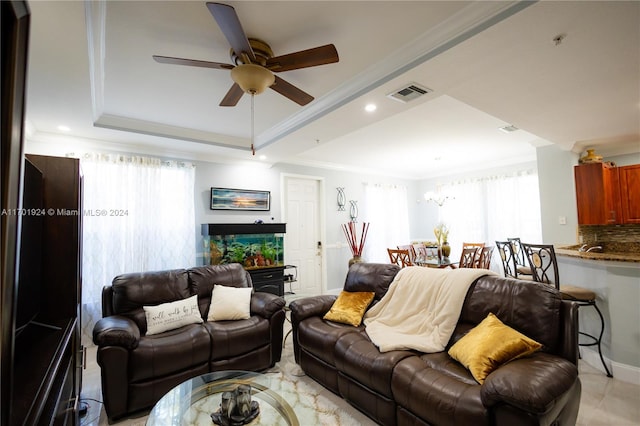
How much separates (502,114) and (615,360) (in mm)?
2371

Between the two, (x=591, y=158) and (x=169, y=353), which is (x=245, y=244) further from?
(x=591, y=158)

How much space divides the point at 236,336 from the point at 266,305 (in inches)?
15.7

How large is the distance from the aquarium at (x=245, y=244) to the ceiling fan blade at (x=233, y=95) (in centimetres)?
213

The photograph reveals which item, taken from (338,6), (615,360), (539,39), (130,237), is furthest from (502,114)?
(130,237)

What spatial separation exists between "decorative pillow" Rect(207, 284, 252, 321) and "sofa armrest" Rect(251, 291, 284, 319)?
0.06 metres

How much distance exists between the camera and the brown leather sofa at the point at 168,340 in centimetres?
208

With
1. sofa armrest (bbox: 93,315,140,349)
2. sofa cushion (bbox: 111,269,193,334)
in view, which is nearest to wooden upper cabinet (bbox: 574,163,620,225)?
sofa cushion (bbox: 111,269,193,334)

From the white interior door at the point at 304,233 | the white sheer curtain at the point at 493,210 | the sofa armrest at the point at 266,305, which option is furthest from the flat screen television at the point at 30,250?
the white sheer curtain at the point at 493,210

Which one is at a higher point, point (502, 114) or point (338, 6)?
point (338, 6)

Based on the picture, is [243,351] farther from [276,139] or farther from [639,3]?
[639,3]

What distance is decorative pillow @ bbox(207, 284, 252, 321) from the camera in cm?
281

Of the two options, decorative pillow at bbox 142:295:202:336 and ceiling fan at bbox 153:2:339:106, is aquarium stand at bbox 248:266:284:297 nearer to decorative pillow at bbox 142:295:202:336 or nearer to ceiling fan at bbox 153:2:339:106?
decorative pillow at bbox 142:295:202:336

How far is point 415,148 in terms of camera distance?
4.88 metres

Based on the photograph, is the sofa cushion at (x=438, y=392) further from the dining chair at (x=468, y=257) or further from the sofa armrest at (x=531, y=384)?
the dining chair at (x=468, y=257)
